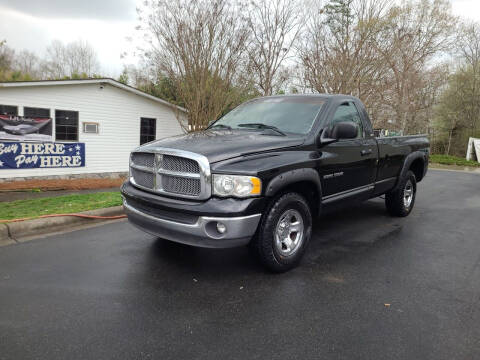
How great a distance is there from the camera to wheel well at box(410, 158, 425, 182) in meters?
6.62

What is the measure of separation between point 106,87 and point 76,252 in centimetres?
1187

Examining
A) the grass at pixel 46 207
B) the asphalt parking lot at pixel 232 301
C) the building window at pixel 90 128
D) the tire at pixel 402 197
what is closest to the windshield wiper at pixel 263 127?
the asphalt parking lot at pixel 232 301

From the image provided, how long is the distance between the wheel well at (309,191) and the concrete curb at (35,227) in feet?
11.5

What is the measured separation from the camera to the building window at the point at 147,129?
1614 centimetres

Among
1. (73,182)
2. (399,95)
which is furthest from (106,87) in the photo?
(399,95)

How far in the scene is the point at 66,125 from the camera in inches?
536

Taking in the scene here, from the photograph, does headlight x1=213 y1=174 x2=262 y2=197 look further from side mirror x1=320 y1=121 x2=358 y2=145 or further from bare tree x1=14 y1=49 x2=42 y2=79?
bare tree x1=14 y1=49 x2=42 y2=79

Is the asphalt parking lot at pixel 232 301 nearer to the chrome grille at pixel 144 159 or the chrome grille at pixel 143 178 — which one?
the chrome grille at pixel 143 178

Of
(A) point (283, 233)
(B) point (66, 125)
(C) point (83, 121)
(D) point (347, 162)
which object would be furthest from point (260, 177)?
(C) point (83, 121)

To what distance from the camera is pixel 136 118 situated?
1580 centimetres

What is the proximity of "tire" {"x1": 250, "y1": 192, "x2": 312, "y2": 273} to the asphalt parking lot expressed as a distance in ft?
0.56

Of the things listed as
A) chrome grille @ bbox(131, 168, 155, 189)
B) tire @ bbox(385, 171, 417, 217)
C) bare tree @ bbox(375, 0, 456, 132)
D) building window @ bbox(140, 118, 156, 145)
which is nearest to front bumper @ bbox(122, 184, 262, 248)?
chrome grille @ bbox(131, 168, 155, 189)

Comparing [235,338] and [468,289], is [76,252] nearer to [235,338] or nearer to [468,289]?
[235,338]

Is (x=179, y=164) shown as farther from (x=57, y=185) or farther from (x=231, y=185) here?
(x=57, y=185)
